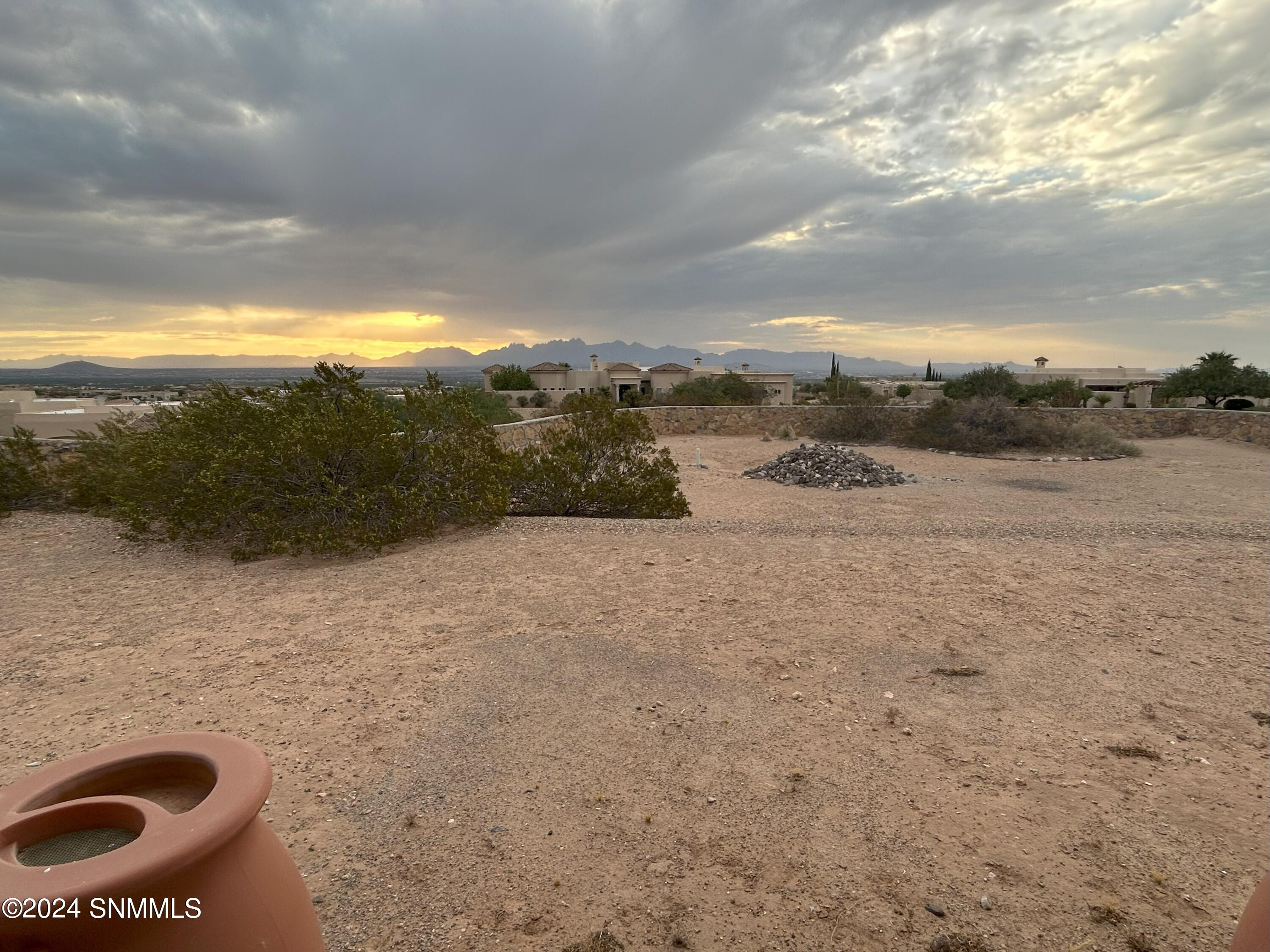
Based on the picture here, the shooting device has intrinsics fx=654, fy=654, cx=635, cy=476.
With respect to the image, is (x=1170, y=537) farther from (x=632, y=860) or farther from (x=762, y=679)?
(x=632, y=860)

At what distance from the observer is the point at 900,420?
79.5 feet

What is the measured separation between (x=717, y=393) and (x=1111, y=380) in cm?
3829

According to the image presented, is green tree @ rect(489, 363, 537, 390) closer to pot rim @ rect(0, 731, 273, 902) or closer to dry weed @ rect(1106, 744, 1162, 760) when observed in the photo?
dry weed @ rect(1106, 744, 1162, 760)

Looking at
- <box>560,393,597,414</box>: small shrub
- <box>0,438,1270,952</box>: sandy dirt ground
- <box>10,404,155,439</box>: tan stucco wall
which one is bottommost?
<box>0,438,1270,952</box>: sandy dirt ground

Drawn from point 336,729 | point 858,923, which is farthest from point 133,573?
point 858,923

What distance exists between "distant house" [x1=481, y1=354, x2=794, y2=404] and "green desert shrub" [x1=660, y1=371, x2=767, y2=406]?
18.8 feet

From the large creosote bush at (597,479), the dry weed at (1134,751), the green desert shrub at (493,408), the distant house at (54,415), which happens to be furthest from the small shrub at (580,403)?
the dry weed at (1134,751)

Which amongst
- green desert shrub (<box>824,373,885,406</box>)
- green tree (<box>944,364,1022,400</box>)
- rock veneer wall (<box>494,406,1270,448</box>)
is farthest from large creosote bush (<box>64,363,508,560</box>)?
green tree (<box>944,364,1022,400</box>)

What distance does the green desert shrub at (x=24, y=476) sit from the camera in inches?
365

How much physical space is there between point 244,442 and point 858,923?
26.2 feet

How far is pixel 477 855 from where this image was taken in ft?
9.35

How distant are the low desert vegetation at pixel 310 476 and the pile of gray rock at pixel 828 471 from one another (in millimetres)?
5668

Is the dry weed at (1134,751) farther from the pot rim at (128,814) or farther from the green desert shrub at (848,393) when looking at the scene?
the green desert shrub at (848,393)

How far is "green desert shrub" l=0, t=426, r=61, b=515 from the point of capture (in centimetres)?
927
